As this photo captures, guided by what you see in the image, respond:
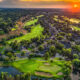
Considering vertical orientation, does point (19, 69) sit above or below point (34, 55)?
below

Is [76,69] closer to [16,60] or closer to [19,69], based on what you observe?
[19,69]

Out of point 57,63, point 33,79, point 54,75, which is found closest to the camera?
point 33,79

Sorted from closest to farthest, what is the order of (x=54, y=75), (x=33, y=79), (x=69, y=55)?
(x=33, y=79) → (x=54, y=75) → (x=69, y=55)

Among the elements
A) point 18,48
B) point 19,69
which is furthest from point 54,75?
point 18,48

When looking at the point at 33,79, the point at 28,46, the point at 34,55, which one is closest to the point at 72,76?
the point at 33,79

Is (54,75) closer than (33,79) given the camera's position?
No

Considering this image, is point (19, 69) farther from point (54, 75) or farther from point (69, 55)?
point (69, 55)
